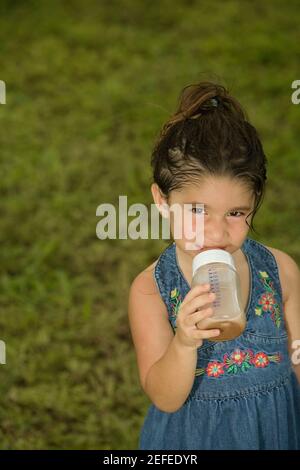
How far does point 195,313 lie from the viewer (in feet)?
5.07

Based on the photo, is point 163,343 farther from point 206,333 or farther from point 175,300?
point 206,333

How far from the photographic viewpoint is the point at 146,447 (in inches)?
76.5

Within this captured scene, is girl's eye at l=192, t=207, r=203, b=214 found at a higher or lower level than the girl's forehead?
lower

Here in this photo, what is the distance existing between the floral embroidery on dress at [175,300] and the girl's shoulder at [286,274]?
0.27 m

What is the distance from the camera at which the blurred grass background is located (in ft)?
9.68

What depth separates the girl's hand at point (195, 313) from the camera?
5.04 ft

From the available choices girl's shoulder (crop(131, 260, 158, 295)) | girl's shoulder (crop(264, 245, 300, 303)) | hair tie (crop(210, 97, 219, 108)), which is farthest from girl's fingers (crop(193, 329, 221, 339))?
hair tie (crop(210, 97, 219, 108))

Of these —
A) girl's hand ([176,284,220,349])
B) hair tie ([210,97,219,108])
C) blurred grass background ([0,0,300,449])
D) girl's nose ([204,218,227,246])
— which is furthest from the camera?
blurred grass background ([0,0,300,449])

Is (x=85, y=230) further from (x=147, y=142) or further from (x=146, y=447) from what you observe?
(x=146, y=447)

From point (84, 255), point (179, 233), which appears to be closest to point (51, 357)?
point (84, 255)

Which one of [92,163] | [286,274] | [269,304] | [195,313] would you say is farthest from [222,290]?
[92,163]

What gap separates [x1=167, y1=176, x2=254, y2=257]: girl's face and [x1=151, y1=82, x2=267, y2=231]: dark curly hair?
0.06ft

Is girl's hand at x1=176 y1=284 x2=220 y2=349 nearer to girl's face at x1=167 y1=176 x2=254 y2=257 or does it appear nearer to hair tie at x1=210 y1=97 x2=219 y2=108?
girl's face at x1=167 y1=176 x2=254 y2=257

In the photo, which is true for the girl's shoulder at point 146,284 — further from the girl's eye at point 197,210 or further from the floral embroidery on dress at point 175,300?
the girl's eye at point 197,210
